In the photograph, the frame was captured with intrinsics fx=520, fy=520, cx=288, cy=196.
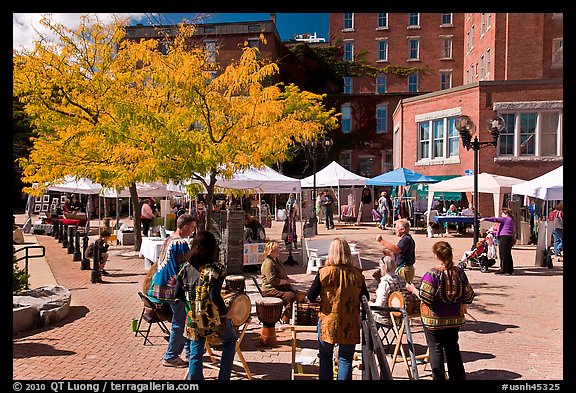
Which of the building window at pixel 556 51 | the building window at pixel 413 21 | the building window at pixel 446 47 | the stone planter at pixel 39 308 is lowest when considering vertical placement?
the stone planter at pixel 39 308

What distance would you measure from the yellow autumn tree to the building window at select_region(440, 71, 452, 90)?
35.5 metres

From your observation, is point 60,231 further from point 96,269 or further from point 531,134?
point 531,134

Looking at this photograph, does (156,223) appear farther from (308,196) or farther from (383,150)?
(383,150)

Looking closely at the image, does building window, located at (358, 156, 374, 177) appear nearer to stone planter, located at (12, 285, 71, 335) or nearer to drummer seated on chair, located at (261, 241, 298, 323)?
stone planter, located at (12, 285, 71, 335)

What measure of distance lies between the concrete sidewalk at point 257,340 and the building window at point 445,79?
119ft

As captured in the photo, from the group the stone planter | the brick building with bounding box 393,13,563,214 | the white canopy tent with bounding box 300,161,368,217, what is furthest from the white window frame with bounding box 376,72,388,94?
the stone planter

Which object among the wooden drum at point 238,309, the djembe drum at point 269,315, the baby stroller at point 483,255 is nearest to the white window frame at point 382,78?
the baby stroller at point 483,255

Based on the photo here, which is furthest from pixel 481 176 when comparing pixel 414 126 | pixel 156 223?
pixel 156 223

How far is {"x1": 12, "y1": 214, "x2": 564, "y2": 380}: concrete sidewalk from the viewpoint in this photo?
6.09 m

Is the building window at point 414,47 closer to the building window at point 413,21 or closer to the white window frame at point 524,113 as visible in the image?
the building window at point 413,21

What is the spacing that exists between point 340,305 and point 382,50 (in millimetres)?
45644

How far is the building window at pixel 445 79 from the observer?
46037mm

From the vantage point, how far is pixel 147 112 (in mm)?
9344
